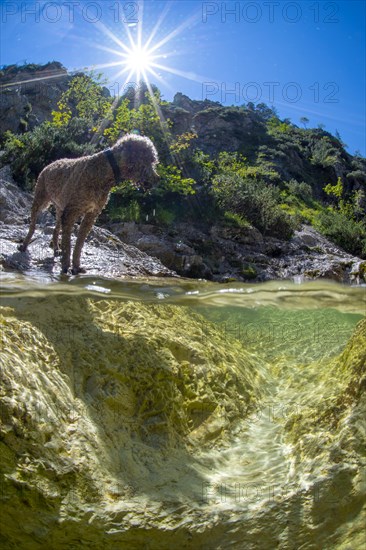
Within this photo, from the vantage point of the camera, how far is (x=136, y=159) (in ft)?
20.2

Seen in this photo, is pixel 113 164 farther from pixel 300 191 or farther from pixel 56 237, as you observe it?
pixel 300 191

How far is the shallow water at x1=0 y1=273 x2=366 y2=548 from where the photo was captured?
11.0ft

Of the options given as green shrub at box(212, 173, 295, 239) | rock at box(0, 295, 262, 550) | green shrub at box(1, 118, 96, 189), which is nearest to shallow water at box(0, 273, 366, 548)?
rock at box(0, 295, 262, 550)

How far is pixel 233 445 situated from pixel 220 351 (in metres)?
1.73

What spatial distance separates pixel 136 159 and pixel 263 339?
3.68 m

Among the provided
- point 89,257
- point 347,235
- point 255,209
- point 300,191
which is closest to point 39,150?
point 255,209

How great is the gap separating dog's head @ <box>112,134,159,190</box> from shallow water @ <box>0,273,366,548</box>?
152 cm

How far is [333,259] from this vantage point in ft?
42.4

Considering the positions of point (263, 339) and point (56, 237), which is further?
point (263, 339)

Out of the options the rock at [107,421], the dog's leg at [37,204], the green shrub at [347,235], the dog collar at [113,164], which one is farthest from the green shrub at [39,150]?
the green shrub at [347,235]

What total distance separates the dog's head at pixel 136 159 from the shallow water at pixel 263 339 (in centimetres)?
152

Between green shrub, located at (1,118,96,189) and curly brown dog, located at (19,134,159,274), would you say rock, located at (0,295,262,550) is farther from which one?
green shrub, located at (1,118,96,189)

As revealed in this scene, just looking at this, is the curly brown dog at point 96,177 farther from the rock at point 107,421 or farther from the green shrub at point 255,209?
the green shrub at point 255,209

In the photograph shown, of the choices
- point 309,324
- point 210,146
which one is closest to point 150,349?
point 309,324
